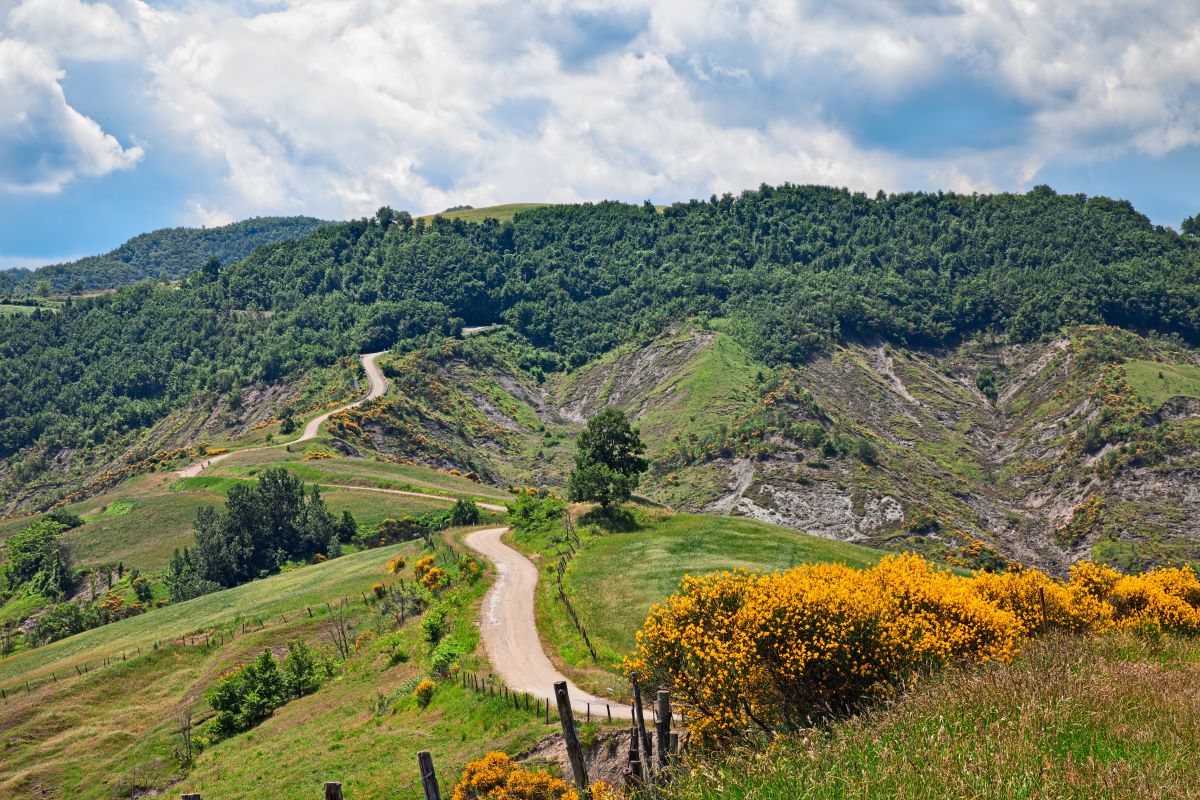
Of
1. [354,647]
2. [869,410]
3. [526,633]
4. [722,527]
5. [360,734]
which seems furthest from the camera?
[869,410]

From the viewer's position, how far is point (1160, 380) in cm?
16712

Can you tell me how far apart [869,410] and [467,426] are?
9578cm

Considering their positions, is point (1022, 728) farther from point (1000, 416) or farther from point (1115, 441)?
point (1000, 416)

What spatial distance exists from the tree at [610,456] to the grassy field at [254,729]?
60.8 feet

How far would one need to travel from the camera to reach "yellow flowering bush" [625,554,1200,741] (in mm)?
23031

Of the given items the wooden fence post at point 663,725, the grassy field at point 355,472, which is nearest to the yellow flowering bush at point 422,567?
the grassy field at point 355,472

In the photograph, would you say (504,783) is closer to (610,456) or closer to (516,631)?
(516,631)

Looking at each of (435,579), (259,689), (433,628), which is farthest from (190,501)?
(433,628)

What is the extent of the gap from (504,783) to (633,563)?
35164 millimetres

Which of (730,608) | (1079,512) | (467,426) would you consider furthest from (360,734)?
(467,426)

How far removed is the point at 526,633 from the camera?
53812mm

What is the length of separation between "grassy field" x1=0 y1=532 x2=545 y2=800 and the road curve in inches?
60.6

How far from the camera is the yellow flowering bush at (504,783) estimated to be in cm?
2891

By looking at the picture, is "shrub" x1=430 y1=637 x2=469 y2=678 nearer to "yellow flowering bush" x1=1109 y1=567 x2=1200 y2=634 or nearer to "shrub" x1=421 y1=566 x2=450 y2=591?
"shrub" x1=421 y1=566 x2=450 y2=591
